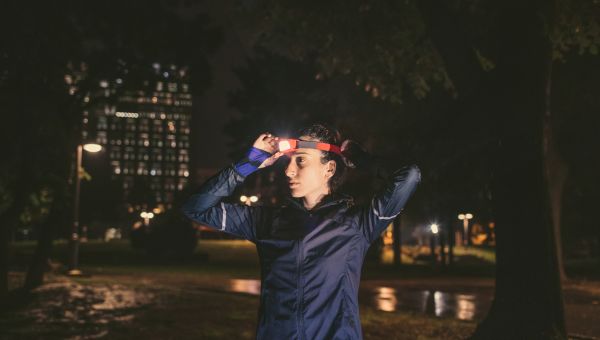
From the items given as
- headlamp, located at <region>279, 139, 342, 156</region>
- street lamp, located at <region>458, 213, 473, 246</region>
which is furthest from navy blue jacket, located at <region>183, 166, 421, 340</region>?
street lamp, located at <region>458, 213, 473, 246</region>

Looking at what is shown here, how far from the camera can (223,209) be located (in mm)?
3201

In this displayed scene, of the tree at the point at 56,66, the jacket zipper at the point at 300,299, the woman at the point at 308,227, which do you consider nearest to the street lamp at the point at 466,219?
the tree at the point at 56,66

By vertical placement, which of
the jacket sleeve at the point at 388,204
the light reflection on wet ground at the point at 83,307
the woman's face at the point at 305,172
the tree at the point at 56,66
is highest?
the tree at the point at 56,66

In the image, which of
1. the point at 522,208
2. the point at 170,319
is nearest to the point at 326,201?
the point at 522,208

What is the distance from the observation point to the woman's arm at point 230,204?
122 inches

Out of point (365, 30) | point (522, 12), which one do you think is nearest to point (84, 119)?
point (365, 30)

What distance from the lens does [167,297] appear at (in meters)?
14.8

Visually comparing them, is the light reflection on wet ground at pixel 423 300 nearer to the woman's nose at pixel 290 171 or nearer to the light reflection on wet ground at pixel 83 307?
the light reflection on wet ground at pixel 83 307

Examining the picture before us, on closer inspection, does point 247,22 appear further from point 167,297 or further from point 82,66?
point 167,297

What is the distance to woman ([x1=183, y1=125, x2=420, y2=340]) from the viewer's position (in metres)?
2.82

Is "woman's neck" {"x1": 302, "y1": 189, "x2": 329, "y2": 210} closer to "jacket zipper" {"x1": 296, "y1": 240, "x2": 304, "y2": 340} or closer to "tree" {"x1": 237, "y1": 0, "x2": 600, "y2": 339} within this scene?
"jacket zipper" {"x1": 296, "y1": 240, "x2": 304, "y2": 340}

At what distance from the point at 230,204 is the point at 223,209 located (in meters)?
0.05

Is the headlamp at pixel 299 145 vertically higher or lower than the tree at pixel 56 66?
lower

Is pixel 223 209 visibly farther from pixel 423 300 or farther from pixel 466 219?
pixel 466 219
